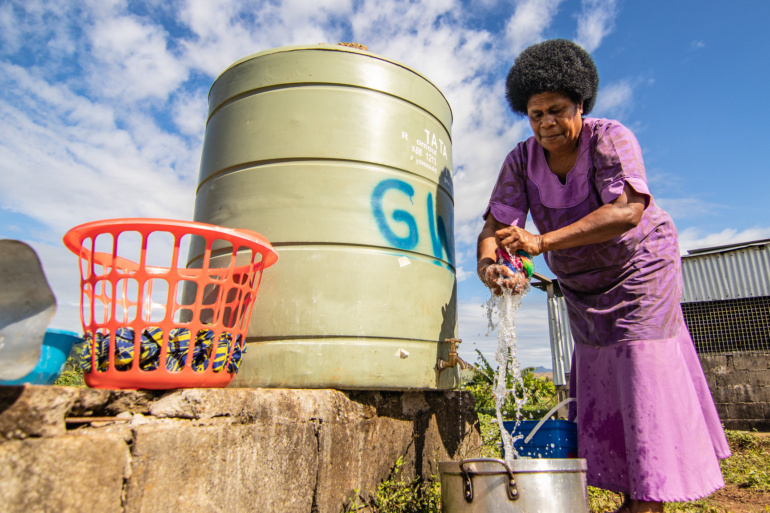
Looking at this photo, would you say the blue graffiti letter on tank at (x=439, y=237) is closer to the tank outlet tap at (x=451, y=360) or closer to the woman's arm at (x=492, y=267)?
the woman's arm at (x=492, y=267)

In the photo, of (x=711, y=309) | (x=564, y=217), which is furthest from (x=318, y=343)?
(x=711, y=309)

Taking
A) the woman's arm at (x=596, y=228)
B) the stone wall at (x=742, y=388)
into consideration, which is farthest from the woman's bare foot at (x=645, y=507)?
the stone wall at (x=742, y=388)

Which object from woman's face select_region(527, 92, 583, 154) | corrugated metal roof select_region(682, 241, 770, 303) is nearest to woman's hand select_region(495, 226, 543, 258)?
woman's face select_region(527, 92, 583, 154)

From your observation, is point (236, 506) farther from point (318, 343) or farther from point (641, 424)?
point (641, 424)

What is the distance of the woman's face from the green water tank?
50 centimetres

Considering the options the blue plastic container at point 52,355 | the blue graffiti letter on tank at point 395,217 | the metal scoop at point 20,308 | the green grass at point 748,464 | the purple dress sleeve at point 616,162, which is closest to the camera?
the metal scoop at point 20,308

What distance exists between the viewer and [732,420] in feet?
22.1

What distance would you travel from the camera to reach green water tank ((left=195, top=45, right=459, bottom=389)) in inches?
71.1

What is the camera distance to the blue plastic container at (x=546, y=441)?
2006 millimetres

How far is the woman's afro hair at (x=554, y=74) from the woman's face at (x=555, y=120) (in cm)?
3

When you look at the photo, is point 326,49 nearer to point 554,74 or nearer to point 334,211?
point 334,211

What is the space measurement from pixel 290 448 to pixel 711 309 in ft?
26.5

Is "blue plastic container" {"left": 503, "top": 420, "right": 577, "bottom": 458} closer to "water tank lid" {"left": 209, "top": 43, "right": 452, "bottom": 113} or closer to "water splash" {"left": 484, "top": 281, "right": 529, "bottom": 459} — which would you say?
"water splash" {"left": 484, "top": 281, "right": 529, "bottom": 459}

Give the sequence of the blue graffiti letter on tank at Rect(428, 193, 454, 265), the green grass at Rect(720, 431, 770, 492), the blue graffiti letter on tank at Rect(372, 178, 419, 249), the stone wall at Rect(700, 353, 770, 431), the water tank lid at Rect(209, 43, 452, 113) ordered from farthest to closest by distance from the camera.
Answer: the stone wall at Rect(700, 353, 770, 431), the green grass at Rect(720, 431, 770, 492), the blue graffiti letter on tank at Rect(428, 193, 454, 265), the water tank lid at Rect(209, 43, 452, 113), the blue graffiti letter on tank at Rect(372, 178, 419, 249)
